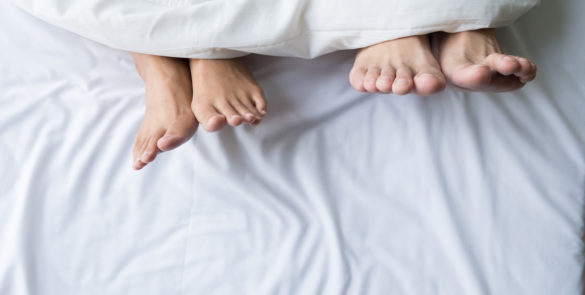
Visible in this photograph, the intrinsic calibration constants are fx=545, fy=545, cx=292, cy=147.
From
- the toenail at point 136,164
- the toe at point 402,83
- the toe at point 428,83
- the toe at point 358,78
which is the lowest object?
the toenail at point 136,164

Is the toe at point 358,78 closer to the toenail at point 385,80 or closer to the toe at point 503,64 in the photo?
the toenail at point 385,80

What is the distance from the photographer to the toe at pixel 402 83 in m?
0.65

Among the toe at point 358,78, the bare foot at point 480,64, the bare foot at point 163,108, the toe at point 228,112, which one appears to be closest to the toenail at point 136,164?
the bare foot at point 163,108

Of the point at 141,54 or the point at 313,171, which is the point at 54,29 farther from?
the point at 313,171

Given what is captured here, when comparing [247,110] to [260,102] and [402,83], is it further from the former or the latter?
[402,83]

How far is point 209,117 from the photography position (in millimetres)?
731

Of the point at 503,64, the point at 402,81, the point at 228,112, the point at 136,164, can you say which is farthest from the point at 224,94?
the point at 503,64

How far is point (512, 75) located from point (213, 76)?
41 cm

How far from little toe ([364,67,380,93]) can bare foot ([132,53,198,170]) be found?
24 cm

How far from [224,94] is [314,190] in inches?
7.6

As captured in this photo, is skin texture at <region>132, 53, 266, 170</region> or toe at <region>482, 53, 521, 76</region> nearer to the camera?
toe at <region>482, 53, 521, 76</region>

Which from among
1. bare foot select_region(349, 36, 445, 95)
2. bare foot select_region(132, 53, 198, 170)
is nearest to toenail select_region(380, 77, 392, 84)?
bare foot select_region(349, 36, 445, 95)

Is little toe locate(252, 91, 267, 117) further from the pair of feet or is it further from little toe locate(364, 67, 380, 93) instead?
little toe locate(364, 67, 380, 93)

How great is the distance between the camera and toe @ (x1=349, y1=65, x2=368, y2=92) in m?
0.70
